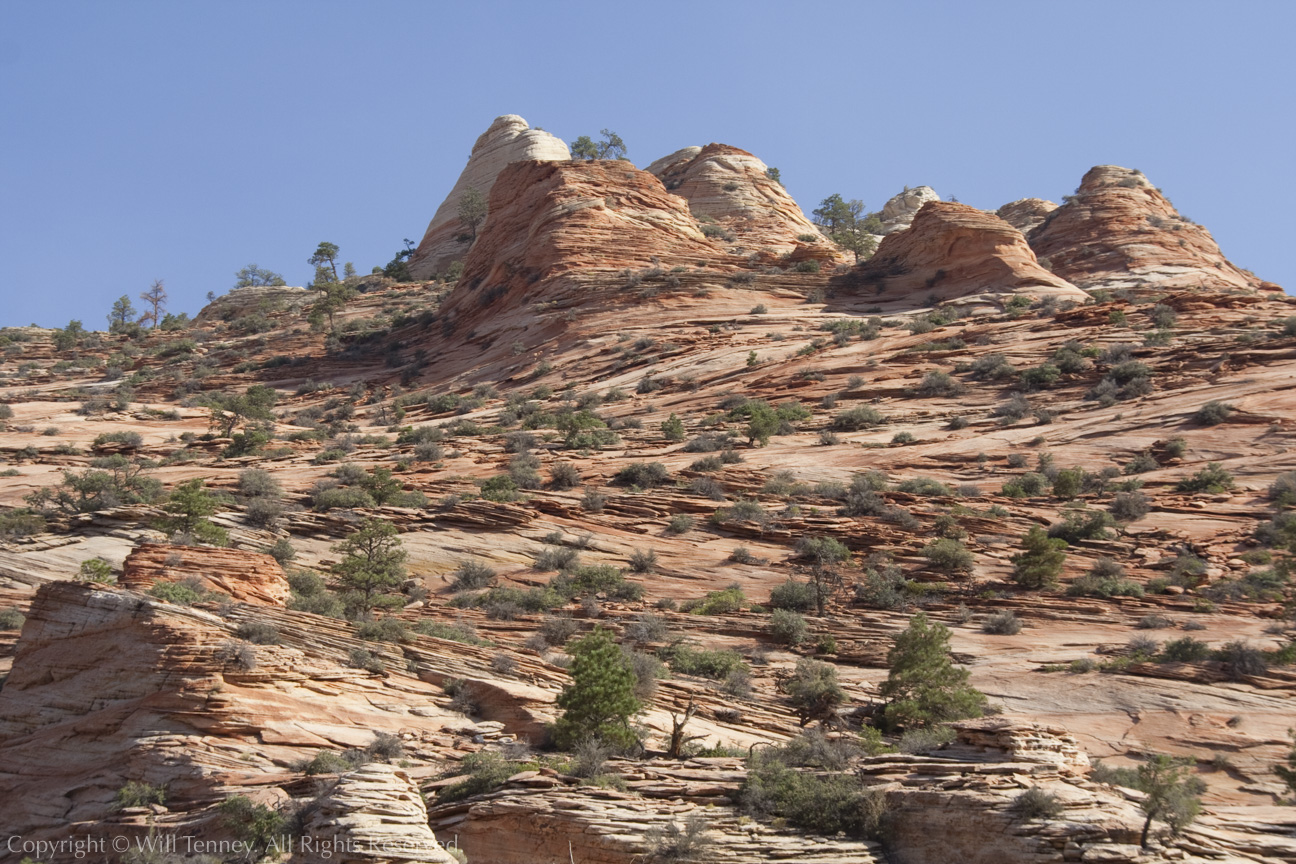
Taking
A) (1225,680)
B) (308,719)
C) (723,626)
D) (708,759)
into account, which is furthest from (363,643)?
(1225,680)

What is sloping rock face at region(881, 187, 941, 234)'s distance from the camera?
84.3 metres

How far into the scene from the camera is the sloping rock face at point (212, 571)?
15.6 metres

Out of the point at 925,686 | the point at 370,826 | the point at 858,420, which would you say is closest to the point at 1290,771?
the point at 925,686

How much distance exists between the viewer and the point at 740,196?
68750 mm

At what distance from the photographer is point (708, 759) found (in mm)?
12555

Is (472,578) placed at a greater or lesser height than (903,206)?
lesser

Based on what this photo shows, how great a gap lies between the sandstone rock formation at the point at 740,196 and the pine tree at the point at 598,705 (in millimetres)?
50127

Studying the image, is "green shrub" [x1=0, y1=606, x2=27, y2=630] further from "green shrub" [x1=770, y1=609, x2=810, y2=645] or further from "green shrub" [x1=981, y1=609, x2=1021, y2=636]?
"green shrub" [x1=981, y1=609, x2=1021, y2=636]

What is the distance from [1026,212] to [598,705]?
226ft

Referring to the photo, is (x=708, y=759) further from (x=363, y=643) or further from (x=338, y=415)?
(x=338, y=415)

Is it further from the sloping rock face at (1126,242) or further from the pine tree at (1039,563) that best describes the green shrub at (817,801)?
the sloping rock face at (1126,242)

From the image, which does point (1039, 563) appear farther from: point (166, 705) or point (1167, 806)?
point (166, 705)

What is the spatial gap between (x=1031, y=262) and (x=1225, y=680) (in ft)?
114

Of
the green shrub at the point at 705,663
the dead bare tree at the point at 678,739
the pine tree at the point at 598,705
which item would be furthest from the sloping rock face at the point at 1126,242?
the pine tree at the point at 598,705
